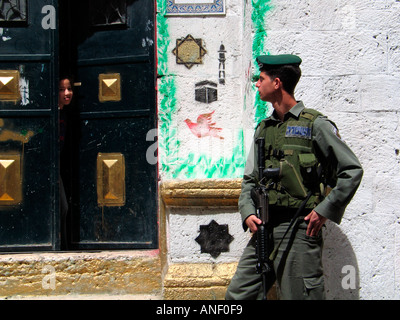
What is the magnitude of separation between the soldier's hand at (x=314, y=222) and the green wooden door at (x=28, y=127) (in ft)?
7.48

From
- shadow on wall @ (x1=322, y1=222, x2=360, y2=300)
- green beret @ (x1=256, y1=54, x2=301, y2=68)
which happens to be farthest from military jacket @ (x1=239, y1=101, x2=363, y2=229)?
shadow on wall @ (x1=322, y1=222, x2=360, y2=300)

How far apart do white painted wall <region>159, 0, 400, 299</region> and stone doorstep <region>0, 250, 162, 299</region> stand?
354mm

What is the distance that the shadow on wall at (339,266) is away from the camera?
3623 mm

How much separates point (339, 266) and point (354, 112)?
1.07 meters

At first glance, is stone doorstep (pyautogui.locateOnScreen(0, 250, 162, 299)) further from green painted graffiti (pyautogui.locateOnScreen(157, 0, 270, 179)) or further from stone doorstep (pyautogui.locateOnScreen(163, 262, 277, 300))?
green painted graffiti (pyautogui.locateOnScreen(157, 0, 270, 179))

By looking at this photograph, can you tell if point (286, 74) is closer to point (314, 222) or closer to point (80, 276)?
point (314, 222)

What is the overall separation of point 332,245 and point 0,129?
2736 mm

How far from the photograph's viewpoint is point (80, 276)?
4.02m

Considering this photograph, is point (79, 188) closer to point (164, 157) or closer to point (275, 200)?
point (164, 157)

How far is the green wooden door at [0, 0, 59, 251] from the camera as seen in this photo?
422 centimetres
